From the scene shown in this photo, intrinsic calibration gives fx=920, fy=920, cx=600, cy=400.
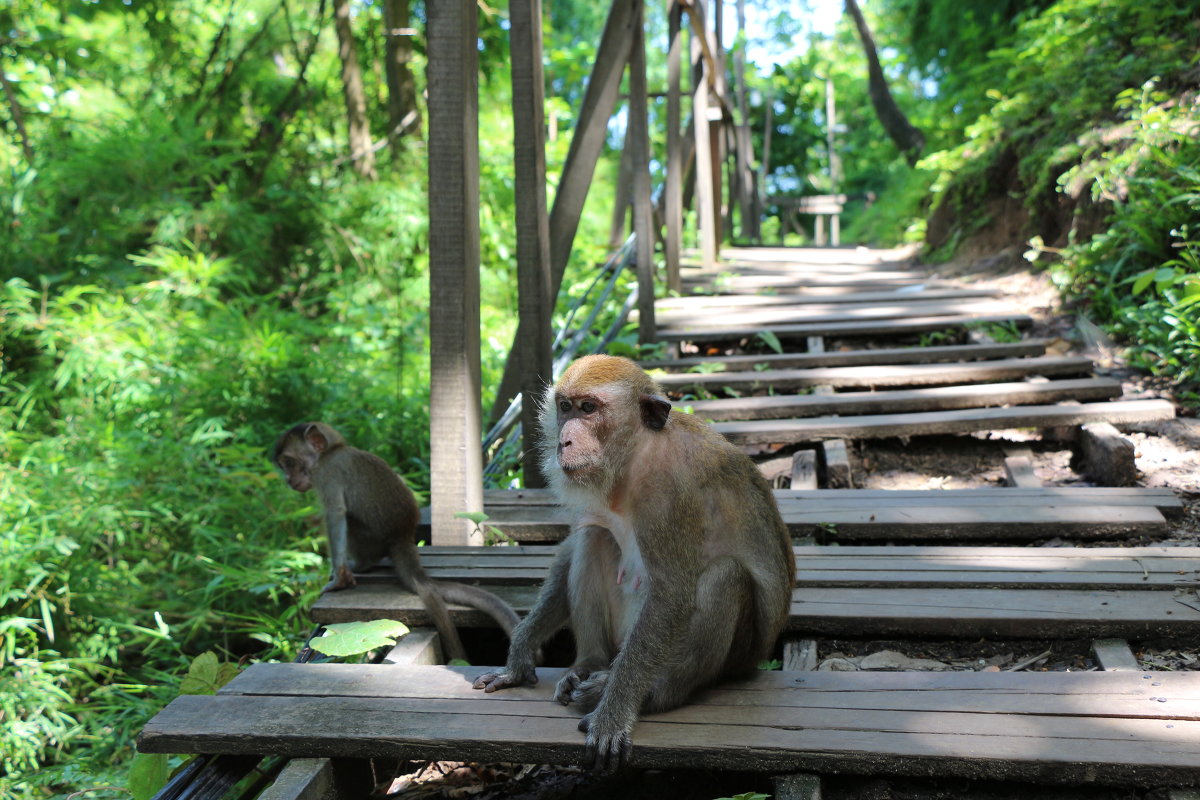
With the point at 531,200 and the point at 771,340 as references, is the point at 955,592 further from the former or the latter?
the point at 771,340

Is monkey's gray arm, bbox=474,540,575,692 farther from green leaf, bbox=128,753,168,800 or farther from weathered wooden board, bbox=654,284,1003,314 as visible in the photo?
weathered wooden board, bbox=654,284,1003,314

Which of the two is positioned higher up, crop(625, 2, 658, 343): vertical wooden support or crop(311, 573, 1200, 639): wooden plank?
crop(625, 2, 658, 343): vertical wooden support

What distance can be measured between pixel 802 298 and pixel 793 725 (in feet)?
21.5

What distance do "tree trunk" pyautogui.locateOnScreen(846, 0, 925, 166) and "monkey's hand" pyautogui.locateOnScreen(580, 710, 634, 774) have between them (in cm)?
1729

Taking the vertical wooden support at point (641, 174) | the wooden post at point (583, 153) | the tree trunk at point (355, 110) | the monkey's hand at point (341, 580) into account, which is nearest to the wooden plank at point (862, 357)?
the vertical wooden support at point (641, 174)

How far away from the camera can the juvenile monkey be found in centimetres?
355

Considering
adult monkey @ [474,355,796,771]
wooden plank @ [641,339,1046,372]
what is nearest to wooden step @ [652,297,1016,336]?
wooden plank @ [641,339,1046,372]

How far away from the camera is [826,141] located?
31.0m

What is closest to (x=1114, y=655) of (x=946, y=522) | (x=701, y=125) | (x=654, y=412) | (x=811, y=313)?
(x=946, y=522)

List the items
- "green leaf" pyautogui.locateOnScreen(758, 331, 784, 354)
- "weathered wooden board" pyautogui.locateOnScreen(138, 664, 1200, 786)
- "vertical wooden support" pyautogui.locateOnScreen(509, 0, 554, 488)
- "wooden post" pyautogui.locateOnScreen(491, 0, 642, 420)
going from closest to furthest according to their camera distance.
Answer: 1. "weathered wooden board" pyautogui.locateOnScreen(138, 664, 1200, 786)
2. "vertical wooden support" pyautogui.locateOnScreen(509, 0, 554, 488)
3. "wooden post" pyautogui.locateOnScreen(491, 0, 642, 420)
4. "green leaf" pyautogui.locateOnScreen(758, 331, 784, 354)

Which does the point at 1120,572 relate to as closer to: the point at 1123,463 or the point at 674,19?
the point at 1123,463

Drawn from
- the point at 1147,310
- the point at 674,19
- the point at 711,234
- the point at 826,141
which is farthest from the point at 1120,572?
the point at 826,141

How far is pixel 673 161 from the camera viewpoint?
876cm

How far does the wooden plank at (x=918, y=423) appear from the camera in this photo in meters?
5.09
